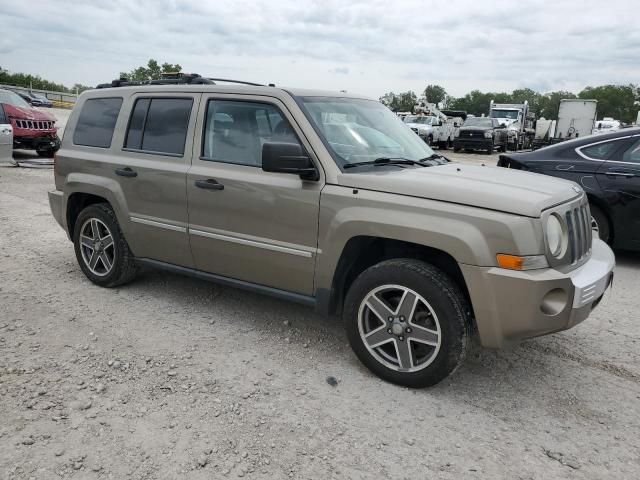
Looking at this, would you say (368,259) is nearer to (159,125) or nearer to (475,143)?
(159,125)

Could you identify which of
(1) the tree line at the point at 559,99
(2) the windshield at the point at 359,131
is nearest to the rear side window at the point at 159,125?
(2) the windshield at the point at 359,131

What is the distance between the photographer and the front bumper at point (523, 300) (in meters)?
2.90

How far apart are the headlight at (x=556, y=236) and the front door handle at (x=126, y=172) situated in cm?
321

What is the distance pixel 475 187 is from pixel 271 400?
5.75ft

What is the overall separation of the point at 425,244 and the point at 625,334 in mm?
2294

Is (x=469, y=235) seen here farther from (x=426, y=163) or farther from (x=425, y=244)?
(x=426, y=163)

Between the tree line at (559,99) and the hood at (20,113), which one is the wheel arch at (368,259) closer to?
the hood at (20,113)

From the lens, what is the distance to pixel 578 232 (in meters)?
3.31

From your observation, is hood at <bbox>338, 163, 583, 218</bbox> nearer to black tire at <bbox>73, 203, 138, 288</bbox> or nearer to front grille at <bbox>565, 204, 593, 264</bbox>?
front grille at <bbox>565, 204, 593, 264</bbox>

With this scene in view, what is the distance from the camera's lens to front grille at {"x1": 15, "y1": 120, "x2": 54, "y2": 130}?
1405 cm

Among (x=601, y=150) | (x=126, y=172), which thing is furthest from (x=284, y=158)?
(x=601, y=150)

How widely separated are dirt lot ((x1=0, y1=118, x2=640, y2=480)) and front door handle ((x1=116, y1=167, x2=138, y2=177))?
1.11 metres

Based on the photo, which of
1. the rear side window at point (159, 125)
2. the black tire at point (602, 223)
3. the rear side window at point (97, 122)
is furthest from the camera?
the black tire at point (602, 223)

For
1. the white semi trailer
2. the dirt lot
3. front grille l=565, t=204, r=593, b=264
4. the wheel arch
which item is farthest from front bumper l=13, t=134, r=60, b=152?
the white semi trailer
